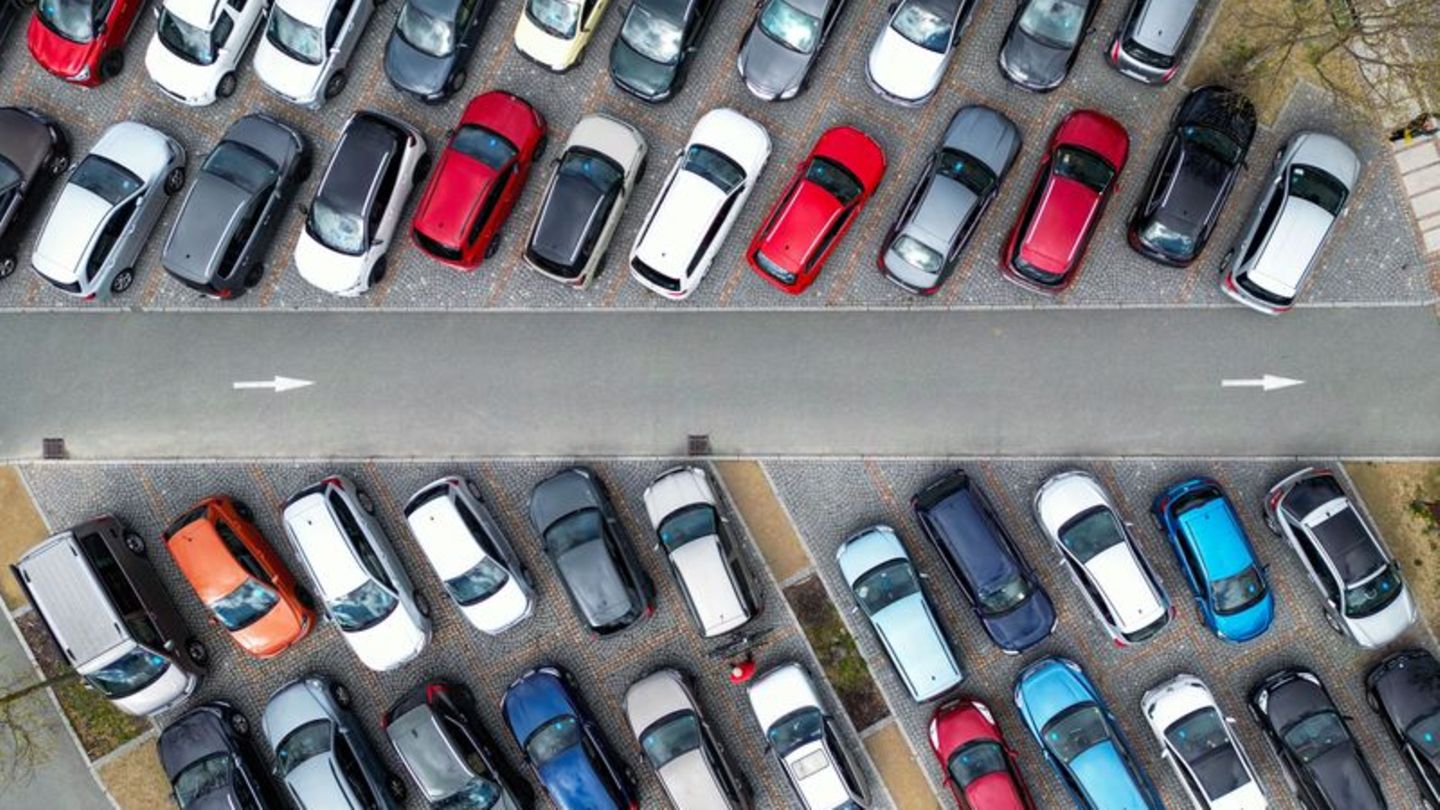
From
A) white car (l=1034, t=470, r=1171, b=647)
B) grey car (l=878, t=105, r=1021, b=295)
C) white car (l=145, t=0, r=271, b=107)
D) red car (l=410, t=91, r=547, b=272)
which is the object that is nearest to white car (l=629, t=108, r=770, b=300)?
red car (l=410, t=91, r=547, b=272)

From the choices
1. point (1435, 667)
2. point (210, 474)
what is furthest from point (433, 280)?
point (1435, 667)

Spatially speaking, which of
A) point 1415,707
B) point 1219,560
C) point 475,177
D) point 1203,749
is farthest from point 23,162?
point 1415,707

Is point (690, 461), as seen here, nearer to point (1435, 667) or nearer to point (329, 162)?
point (329, 162)

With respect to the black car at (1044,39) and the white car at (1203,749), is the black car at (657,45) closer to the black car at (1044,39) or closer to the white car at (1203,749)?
the black car at (1044,39)

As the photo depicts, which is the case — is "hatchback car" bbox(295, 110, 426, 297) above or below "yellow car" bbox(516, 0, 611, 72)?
below

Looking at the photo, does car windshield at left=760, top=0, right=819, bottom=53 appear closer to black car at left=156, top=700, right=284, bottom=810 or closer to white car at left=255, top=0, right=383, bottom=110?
white car at left=255, top=0, right=383, bottom=110

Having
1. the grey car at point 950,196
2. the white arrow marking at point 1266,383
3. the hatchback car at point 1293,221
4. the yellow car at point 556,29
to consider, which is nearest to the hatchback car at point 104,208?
the yellow car at point 556,29

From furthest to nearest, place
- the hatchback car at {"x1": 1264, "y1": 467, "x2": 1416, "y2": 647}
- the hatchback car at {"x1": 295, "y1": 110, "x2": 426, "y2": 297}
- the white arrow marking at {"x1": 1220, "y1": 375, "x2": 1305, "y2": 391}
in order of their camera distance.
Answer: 1. the white arrow marking at {"x1": 1220, "y1": 375, "x2": 1305, "y2": 391}
2. the hatchback car at {"x1": 295, "y1": 110, "x2": 426, "y2": 297}
3. the hatchback car at {"x1": 1264, "y1": 467, "x2": 1416, "y2": 647}

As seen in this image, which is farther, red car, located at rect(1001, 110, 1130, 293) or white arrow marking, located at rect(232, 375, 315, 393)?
white arrow marking, located at rect(232, 375, 315, 393)

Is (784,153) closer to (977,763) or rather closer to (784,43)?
(784,43)
